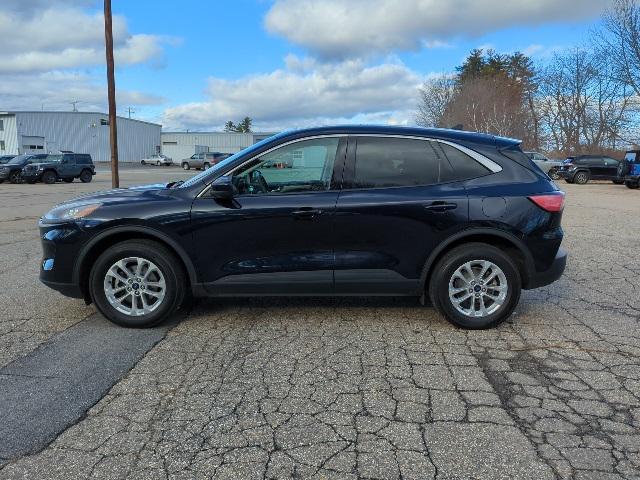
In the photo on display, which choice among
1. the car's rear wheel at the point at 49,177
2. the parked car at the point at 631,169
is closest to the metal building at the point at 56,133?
the car's rear wheel at the point at 49,177

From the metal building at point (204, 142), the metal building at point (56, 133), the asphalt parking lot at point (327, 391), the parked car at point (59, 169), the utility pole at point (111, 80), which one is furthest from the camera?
the metal building at point (204, 142)

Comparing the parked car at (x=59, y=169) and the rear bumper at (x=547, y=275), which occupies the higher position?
the parked car at (x=59, y=169)

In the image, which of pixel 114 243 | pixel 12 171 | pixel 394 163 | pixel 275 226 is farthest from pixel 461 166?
pixel 12 171

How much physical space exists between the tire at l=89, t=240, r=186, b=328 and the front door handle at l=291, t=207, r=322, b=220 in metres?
1.13

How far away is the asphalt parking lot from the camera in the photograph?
2605mm

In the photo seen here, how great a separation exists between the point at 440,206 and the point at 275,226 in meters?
1.42

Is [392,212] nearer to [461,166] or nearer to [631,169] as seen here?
[461,166]

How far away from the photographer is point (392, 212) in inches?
171

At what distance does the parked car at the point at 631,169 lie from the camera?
2459 centimetres

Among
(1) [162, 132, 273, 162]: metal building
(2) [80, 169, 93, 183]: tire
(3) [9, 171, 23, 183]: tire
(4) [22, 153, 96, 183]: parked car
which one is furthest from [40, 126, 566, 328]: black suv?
(1) [162, 132, 273, 162]: metal building

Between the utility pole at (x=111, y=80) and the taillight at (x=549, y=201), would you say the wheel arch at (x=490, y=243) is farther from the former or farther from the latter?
the utility pole at (x=111, y=80)

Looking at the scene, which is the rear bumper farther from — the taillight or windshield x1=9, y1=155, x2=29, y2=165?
windshield x1=9, y1=155, x2=29, y2=165

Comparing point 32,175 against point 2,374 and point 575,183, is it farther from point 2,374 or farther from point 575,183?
point 575,183

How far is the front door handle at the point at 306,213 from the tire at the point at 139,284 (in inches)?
44.4
